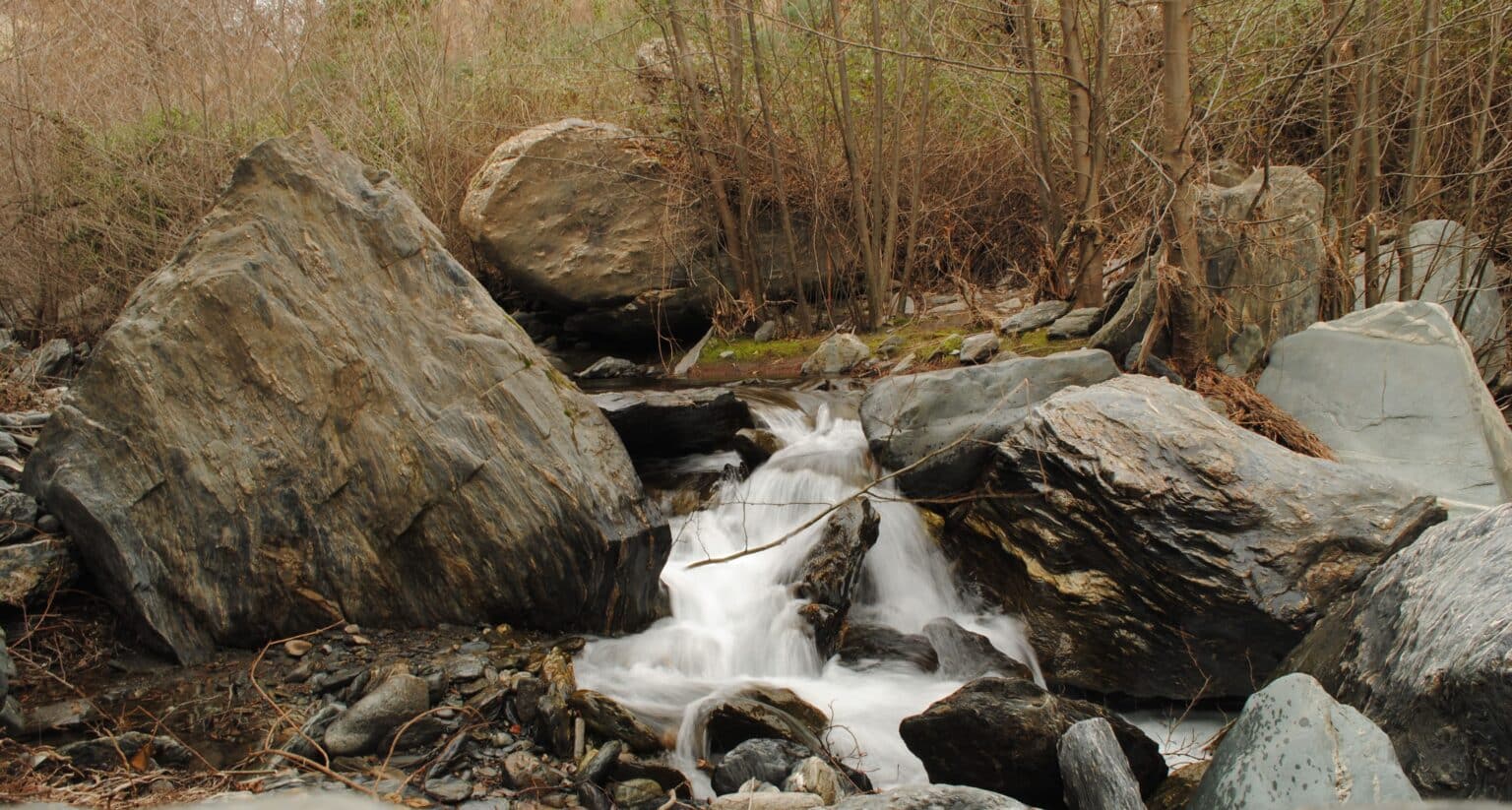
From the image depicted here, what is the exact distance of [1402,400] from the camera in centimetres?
544

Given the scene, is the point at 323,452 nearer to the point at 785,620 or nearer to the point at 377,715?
the point at 377,715

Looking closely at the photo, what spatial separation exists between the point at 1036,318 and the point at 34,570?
289 inches

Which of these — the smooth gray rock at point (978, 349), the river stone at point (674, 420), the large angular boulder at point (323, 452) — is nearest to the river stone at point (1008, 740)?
the large angular boulder at point (323, 452)

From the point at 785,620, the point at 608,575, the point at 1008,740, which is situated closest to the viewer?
the point at 1008,740

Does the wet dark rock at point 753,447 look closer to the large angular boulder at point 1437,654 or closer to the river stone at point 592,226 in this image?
the large angular boulder at point 1437,654

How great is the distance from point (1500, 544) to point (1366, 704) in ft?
2.11

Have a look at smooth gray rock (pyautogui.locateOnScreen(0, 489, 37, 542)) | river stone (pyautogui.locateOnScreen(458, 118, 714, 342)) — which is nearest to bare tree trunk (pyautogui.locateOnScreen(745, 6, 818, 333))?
river stone (pyautogui.locateOnScreen(458, 118, 714, 342))

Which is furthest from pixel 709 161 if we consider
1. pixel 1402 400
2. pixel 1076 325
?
pixel 1402 400

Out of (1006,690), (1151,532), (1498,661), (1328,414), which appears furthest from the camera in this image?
(1328,414)

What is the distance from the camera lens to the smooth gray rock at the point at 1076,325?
823 centimetres

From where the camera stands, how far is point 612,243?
11320 mm

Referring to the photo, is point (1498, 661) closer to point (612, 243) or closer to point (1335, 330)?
point (1335, 330)

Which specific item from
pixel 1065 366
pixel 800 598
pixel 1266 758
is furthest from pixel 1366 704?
pixel 1065 366

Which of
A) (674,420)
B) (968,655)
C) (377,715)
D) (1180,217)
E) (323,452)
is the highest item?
(1180,217)
